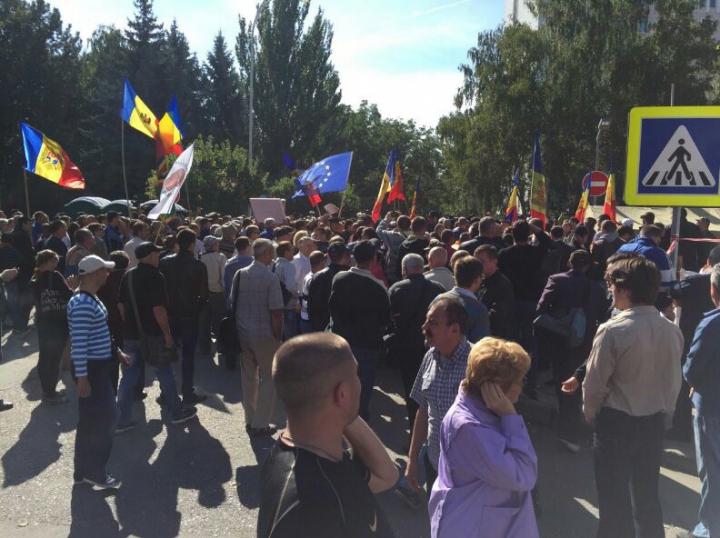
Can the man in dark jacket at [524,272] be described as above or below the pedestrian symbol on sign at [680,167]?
below

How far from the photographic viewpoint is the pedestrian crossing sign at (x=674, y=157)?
4.53 m

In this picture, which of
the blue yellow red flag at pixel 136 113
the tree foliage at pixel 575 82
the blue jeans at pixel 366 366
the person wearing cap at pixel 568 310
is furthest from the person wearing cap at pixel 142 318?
the tree foliage at pixel 575 82

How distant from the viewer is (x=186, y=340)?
273 inches

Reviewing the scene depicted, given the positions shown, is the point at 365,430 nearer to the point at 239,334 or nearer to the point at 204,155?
the point at 239,334

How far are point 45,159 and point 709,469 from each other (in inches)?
506

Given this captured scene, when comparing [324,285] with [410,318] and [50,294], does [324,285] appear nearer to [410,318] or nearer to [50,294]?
[410,318]

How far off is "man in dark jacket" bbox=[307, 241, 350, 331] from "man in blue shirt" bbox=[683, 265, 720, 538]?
3.17 meters

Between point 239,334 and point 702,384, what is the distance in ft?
13.3

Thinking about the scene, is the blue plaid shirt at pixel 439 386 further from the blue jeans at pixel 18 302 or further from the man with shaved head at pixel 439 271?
the blue jeans at pixel 18 302

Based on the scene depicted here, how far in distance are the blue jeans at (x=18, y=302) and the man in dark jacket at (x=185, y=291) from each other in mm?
4944

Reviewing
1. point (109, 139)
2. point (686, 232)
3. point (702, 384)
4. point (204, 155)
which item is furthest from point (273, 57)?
point (702, 384)

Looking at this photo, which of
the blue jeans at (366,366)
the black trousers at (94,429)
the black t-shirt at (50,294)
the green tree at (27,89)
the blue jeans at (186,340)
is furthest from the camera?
the green tree at (27,89)

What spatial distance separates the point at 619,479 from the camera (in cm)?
362

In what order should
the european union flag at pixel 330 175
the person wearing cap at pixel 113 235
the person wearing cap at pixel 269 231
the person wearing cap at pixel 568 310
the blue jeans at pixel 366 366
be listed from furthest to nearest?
the european union flag at pixel 330 175, the person wearing cap at pixel 113 235, the person wearing cap at pixel 269 231, the person wearing cap at pixel 568 310, the blue jeans at pixel 366 366
